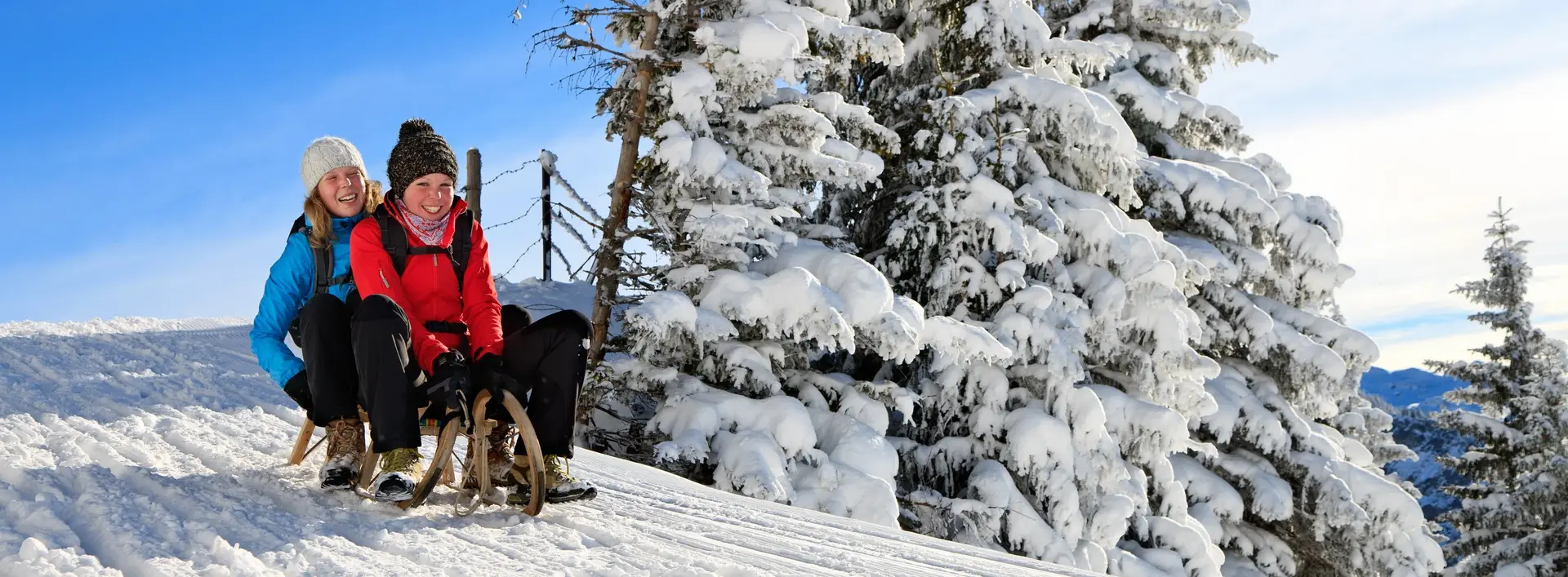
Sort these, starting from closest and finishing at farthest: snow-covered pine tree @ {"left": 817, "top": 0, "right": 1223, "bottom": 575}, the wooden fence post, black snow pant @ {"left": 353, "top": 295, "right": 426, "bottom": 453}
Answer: black snow pant @ {"left": 353, "top": 295, "right": 426, "bottom": 453}, snow-covered pine tree @ {"left": 817, "top": 0, "right": 1223, "bottom": 575}, the wooden fence post

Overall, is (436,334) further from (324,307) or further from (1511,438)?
(1511,438)

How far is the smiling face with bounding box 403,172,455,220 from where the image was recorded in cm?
376

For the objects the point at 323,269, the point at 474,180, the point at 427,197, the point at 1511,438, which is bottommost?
the point at 1511,438

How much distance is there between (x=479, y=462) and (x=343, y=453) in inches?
17.4

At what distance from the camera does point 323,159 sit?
12.8 feet

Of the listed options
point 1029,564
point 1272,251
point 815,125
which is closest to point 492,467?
point 1029,564

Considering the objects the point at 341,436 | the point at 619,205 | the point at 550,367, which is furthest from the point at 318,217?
the point at 619,205

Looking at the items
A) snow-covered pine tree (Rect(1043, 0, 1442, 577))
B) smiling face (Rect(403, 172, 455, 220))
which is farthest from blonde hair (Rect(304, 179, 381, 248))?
snow-covered pine tree (Rect(1043, 0, 1442, 577))

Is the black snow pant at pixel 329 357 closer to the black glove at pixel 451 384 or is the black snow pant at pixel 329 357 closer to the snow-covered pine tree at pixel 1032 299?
the black glove at pixel 451 384

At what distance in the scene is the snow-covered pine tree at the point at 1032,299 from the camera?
28.5ft

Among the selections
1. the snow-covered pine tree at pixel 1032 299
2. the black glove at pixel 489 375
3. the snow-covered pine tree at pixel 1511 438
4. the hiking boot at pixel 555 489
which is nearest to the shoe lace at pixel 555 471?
the hiking boot at pixel 555 489

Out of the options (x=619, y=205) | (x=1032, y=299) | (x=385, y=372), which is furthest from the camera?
(x=1032, y=299)

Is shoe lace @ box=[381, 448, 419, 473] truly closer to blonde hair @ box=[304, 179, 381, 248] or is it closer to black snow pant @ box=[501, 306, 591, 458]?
black snow pant @ box=[501, 306, 591, 458]

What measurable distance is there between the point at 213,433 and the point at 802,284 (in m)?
3.64
